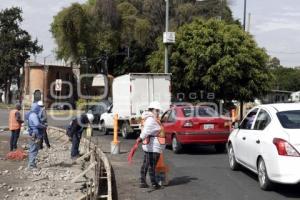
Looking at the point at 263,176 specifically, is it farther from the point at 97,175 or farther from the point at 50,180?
the point at 50,180

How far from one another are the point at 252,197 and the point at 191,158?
6.49 m

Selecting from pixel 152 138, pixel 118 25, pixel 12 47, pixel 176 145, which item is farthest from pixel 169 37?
pixel 12 47

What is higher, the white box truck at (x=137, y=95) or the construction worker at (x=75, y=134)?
the white box truck at (x=137, y=95)

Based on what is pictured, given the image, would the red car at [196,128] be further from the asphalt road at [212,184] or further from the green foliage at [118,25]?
the green foliage at [118,25]

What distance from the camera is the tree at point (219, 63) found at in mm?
31578

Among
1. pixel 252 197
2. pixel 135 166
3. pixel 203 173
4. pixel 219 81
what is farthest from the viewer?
pixel 219 81

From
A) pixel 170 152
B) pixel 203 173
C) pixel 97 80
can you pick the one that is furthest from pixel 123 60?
pixel 203 173

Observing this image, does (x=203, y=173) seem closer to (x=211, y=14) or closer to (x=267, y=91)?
(x=267, y=91)

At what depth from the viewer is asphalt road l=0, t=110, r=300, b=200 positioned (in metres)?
10.2

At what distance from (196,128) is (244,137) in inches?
219

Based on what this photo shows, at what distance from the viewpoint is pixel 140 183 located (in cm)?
1162

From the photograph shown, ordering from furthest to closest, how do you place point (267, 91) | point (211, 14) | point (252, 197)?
point (211, 14)
point (267, 91)
point (252, 197)

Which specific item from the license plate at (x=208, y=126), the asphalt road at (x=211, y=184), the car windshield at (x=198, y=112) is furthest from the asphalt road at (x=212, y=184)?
the car windshield at (x=198, y=112)

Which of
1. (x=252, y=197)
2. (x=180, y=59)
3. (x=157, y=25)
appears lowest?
(x=252, y=197)
